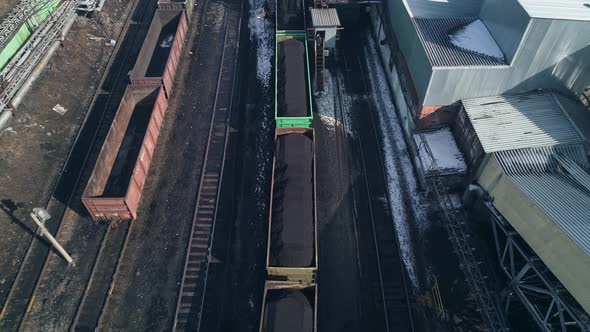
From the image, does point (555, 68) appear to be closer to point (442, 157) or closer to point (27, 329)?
point (442, 157)

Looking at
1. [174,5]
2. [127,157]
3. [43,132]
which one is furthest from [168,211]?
[174,5]

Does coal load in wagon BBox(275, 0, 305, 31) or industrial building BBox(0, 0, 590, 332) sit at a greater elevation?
coal load in wagon BBox(275, 0, 305, 31)

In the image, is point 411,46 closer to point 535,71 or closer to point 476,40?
point 476,40

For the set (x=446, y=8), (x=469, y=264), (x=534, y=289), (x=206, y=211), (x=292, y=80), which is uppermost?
(x=446, y=8)

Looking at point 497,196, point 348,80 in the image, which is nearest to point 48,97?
point 348,80

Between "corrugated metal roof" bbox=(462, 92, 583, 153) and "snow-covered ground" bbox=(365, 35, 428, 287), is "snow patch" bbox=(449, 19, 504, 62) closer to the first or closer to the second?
"corrugated metal roof" bbox=(462, 92, 583, 153)

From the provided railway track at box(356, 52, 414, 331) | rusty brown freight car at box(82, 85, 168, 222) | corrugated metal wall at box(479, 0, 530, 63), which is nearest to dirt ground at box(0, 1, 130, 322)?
rusty brown freight car at box(82, 85, 168, 222)
